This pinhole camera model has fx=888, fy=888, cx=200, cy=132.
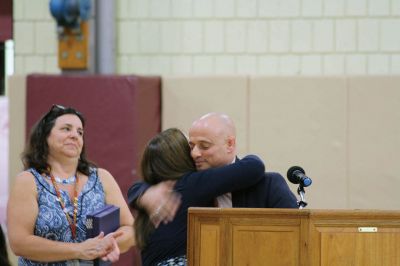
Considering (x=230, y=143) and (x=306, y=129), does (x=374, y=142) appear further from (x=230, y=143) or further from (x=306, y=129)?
(x=230, y=143)

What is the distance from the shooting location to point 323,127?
635 cm

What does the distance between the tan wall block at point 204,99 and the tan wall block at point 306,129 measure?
0.07 m

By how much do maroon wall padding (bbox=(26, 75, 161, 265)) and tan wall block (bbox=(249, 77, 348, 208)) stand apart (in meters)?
0.87

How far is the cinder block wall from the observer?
673cm

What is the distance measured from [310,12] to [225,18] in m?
0.65

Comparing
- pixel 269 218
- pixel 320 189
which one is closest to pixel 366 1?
pixel 320 189

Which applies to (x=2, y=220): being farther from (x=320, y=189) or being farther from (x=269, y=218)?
(x=269, y=218)

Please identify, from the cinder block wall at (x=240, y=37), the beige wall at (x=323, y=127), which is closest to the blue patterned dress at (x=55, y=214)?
the beige wall at (x=323, y=127)

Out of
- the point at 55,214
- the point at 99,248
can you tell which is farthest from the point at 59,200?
the point at 99,248

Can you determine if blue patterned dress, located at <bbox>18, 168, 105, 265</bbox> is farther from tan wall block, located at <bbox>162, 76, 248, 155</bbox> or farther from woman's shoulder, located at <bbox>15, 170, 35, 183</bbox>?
tan wall block, located at <bbox>162, 76, 248, 155</bbox>

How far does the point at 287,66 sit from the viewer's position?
682 centimetres

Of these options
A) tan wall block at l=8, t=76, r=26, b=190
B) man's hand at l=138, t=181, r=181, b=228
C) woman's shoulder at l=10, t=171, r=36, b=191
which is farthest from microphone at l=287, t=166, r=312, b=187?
tan wall block at l=8, t=76, r=26, b=190

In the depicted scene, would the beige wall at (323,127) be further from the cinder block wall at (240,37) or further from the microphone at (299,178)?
the microphone at (299,178)

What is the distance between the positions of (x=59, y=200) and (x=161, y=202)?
858 millimetres
